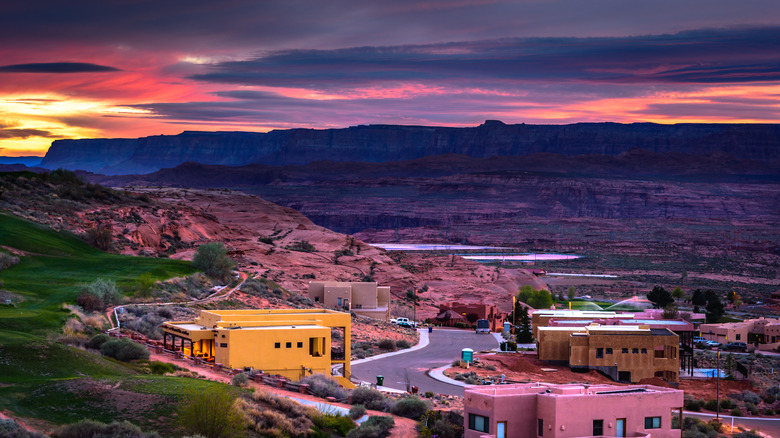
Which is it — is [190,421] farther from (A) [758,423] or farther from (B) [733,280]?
(B) [733,280]

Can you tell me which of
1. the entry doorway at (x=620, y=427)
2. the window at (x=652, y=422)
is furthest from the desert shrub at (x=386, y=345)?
the entry doorway at (x=620, y=427)

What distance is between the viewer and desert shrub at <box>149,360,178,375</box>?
2891 centimetres

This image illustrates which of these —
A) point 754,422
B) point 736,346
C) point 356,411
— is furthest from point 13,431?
point 736,346

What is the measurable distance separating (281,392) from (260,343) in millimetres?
3823

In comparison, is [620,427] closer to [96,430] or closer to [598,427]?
[598,427]

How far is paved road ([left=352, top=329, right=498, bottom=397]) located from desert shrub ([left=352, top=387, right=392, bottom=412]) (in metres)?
6.88

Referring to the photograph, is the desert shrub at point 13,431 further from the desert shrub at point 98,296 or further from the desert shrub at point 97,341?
the desert shrub at point 98,296

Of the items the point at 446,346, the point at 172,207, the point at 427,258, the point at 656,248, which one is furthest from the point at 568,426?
the point at 656,248

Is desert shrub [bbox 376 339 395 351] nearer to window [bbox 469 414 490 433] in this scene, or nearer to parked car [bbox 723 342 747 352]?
parked car [bbox 723 342 747 352]

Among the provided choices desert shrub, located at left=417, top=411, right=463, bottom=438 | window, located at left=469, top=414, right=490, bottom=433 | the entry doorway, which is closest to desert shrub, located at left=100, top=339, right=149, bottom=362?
desert shrub, located at left=417, top=411, right=463, bottom=438

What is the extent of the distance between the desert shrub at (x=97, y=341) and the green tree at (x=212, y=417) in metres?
9.03

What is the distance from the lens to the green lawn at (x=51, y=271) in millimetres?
33438

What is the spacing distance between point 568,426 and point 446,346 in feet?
93.7

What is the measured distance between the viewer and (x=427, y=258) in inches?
4405
